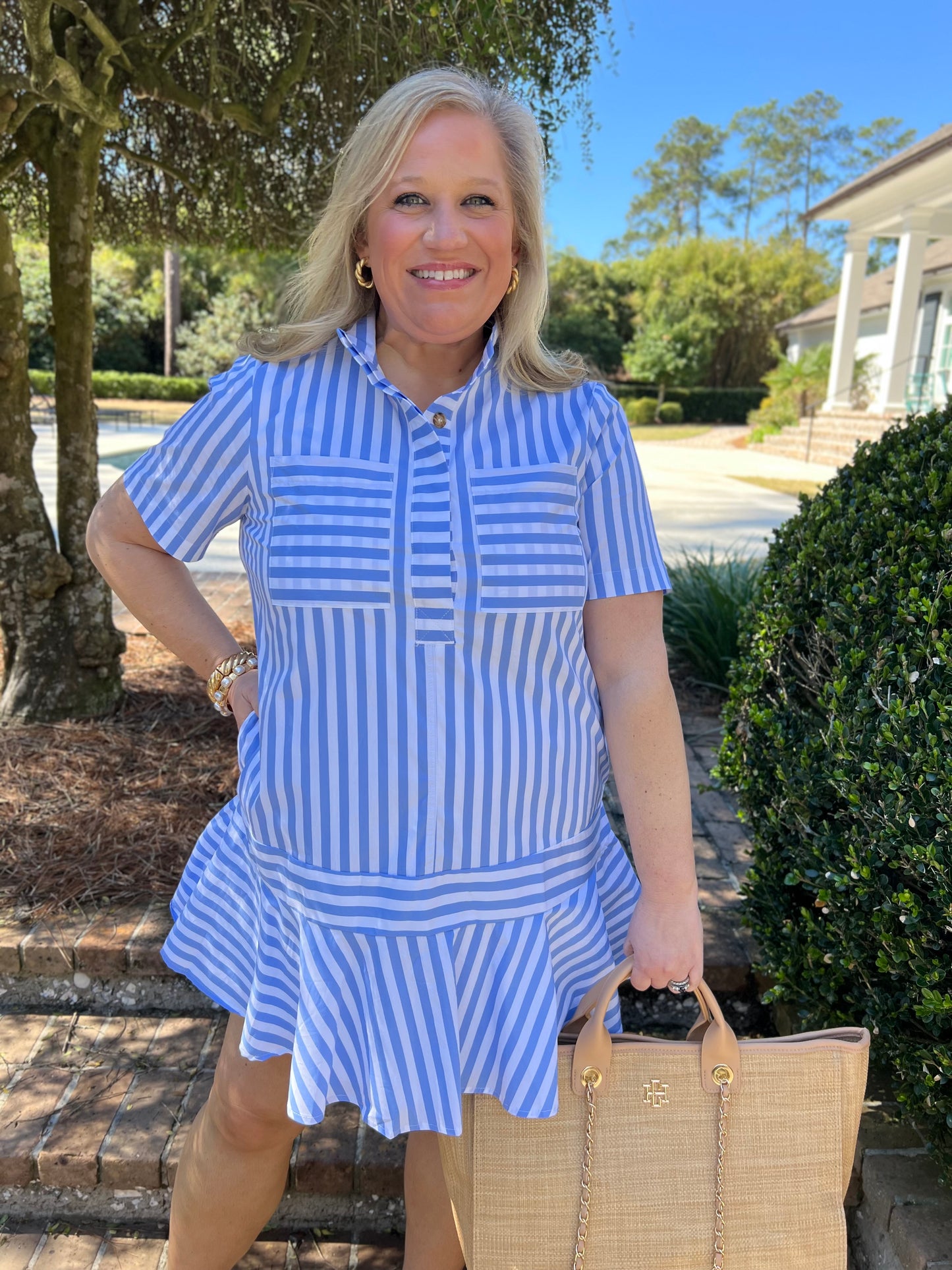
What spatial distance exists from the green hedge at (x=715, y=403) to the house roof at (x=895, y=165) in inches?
511

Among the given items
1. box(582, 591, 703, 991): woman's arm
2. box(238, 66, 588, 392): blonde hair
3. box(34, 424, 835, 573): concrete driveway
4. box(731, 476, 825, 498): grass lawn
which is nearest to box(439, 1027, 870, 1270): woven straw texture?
box(582, 591, 703, 991): woman's arm

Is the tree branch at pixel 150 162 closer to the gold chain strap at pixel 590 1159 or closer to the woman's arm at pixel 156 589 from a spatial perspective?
the woman's arm at pixel 156 589

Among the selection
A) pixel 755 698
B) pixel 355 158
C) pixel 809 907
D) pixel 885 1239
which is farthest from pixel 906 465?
pixel 885 1239

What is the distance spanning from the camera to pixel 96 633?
383 centimetres

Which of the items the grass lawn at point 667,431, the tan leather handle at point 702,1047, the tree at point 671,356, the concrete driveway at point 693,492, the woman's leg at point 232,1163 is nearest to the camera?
the tan leather handle at point 702,1047

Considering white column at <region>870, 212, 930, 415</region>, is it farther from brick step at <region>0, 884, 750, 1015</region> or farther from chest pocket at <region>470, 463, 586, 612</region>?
chest pocket at <region>470, 463, 586, 612</region>

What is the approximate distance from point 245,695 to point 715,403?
34.6m

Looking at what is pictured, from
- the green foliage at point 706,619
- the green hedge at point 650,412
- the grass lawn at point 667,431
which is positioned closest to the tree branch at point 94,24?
the green foliage at point 706,619

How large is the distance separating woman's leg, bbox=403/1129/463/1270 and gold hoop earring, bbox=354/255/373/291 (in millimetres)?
1430

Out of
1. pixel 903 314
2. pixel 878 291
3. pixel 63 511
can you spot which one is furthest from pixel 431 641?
pixel 878 291

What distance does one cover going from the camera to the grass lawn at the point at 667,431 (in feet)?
87.4

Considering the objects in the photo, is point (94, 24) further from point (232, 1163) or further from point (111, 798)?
point (232, 1163)

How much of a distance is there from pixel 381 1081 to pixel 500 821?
0.40m

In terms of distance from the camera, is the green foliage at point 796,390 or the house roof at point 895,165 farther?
the green foliage at point 796,390
